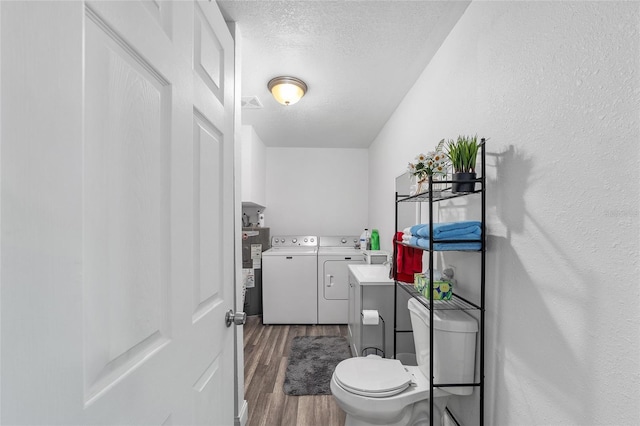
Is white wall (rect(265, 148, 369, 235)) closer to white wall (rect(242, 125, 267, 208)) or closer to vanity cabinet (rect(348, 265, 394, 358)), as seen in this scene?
white wall (rect(242, 125, 267, 208))

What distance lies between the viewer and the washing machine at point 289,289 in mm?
3520

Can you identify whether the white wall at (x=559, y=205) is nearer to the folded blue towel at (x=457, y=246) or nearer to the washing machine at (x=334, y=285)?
the folded blue towel at (x=457, y=246)

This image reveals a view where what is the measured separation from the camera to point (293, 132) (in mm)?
3559

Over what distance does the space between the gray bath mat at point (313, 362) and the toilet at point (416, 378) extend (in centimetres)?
62

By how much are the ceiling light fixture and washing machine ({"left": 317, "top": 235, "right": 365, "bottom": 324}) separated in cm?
188

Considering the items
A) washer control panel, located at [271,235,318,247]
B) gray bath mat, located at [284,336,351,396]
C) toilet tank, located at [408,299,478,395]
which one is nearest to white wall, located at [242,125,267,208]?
washer control panel, located at [271,235,318,247]

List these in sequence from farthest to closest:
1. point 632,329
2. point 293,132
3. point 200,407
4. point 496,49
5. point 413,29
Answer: point 293,132
point 413,29
point 496,49
point 200,407
point 632,329

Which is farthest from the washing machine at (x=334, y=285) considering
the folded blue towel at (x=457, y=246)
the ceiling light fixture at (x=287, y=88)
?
the folded blue towel at (x=457, y=246)

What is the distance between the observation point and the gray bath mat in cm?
217

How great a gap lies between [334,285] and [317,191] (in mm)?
1389

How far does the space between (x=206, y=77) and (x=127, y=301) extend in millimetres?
717

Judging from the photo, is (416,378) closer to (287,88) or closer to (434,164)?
(434,164)

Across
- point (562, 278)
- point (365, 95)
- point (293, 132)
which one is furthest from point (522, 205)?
point (293, 132)

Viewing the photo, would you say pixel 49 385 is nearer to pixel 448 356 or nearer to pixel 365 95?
pixel 448 356
